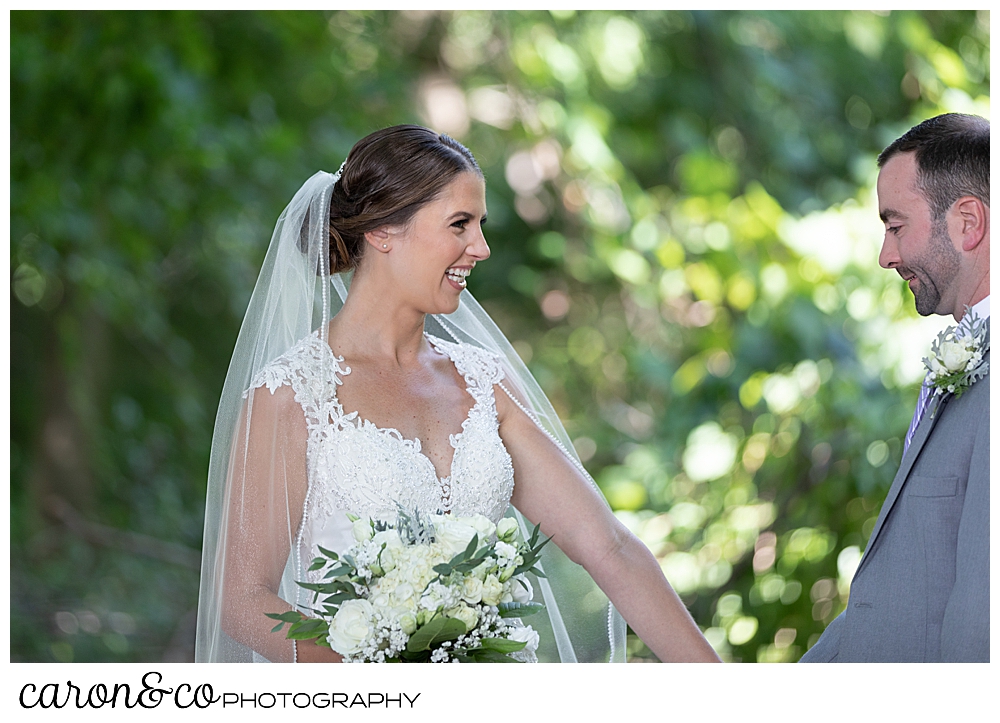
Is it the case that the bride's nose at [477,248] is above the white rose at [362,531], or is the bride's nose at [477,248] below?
above

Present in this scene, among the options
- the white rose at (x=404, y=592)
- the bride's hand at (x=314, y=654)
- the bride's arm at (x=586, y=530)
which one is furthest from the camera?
the bride's arm at (x=586, y=530)

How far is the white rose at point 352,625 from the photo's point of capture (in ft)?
5.40

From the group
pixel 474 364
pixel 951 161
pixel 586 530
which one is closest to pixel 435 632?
pixel 586 530

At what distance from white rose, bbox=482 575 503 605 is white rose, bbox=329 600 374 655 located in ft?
0.66

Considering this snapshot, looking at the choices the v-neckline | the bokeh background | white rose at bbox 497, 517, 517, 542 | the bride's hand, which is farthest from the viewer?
the bokeh background

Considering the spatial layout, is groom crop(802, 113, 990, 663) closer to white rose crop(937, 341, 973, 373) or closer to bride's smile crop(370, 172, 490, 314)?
white rose crop(937, 341, 973, 373)

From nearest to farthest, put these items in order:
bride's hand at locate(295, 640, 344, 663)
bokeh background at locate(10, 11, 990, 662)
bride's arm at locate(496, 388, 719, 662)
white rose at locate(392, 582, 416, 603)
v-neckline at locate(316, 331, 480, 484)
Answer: white rose at locate(392, 582, 416, 603)
bride's hand at locate(295, 640, 344, 663)
v-neckline at locate(316, 331, 480, 484)
bride's arm at locate(496, 388, 719, 662)
bokeh background at locate(10, 11, 990, 662)

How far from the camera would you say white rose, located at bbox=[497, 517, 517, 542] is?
1.76 m

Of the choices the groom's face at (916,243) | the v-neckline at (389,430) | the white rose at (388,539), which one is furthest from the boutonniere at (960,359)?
the white rose at (388,539)

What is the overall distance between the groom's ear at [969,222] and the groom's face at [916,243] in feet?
0.07

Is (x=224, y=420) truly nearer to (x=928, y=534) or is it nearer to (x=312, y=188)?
(x=312, y=188)

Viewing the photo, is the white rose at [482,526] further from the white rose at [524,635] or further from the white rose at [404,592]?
the white rose at [524,635]

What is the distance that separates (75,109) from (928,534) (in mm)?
3984

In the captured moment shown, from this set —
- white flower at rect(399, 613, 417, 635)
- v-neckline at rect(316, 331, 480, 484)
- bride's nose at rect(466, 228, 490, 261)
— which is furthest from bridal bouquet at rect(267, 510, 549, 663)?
bride's nose at rect(466, 228, 490, 261)
